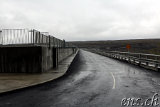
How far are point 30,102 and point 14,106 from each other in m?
0.68

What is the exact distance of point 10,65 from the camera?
16672mm

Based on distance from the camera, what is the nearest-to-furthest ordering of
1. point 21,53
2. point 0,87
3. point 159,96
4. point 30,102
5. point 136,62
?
1. point 30,102
2. point 159,96
3. point 0,87
4. point 21,53
5. point 136,62

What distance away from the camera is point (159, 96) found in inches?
337

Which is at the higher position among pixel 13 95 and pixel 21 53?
pixel 21 53

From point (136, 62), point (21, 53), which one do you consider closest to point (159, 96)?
point (21, 53)

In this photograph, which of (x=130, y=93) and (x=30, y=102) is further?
(x=130, y=93)

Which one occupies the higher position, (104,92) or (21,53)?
(21,53)

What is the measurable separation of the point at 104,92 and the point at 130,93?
1.15m

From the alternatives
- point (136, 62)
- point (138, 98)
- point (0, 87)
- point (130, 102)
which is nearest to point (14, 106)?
point (0, 87)

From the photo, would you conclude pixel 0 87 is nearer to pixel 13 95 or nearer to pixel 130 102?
pixel 13 95

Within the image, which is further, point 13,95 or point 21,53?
point 21,53

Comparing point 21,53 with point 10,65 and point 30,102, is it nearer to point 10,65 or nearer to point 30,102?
point 10,65

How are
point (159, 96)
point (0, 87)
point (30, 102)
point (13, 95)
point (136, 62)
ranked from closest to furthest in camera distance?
point (30, 102), point (159, 96), point (13, 95), point (0, 87), point (136, 62)

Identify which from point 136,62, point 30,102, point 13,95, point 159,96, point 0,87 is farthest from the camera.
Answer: point 136,62
